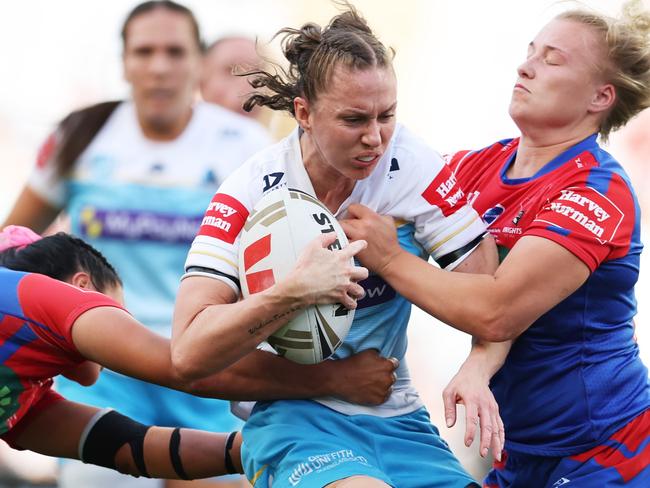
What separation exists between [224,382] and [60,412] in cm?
88

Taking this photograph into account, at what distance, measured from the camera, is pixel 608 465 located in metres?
3.86

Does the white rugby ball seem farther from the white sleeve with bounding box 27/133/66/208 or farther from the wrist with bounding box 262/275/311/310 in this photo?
the white sleeve with bounding box 27/133/66/208

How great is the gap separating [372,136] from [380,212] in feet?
1.04

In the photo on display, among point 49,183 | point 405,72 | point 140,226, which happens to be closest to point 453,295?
point 140,226

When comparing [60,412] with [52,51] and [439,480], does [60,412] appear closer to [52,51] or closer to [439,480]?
[439,480]

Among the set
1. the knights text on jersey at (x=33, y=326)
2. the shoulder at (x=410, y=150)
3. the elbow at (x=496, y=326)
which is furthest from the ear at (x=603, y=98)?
the knights text on jersey at (x=33, y=326)

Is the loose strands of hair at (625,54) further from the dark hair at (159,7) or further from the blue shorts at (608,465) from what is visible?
the dark hair at (159,7)

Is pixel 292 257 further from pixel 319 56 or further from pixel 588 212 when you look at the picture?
pixel 588 212

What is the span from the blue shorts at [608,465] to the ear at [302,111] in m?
1.37

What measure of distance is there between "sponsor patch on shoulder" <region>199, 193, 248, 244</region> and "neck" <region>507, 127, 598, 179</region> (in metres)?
1.03

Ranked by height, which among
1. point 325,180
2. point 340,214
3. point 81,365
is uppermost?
point 325,180

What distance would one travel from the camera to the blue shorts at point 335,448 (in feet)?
11.8

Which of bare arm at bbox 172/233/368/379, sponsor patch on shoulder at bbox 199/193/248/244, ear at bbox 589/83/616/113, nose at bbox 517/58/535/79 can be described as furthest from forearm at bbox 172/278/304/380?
ear at bbox 589/83/616/113

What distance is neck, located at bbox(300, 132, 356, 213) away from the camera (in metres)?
3.77
